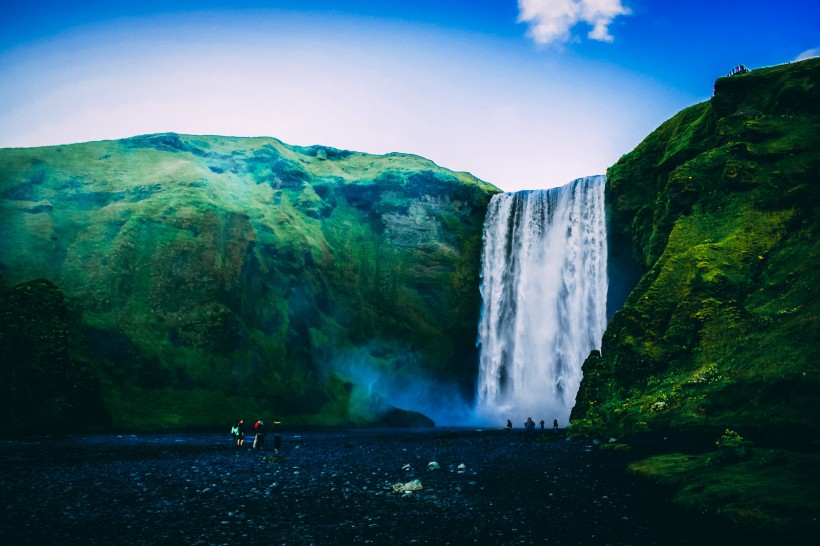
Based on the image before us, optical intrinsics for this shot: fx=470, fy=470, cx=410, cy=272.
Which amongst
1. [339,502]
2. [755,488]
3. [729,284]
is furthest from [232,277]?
[755,488]

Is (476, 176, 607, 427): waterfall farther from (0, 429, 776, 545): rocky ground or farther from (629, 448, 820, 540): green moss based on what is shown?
(629, 448, 820, 540): green moss

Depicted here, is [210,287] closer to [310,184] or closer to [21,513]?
[310,184]

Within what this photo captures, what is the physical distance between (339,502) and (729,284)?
24.0 m

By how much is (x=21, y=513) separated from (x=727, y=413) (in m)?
22.6

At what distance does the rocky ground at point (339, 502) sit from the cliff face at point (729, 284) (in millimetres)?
5254

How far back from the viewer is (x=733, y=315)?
2411cm

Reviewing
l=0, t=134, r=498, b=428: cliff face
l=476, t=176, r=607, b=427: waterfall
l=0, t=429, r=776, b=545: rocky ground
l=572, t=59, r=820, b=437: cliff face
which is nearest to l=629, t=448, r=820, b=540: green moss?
l=0, t=429, r=776, b=545: rocky ground

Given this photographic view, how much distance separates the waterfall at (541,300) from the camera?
163 feet

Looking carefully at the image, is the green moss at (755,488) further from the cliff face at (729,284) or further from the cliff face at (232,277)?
the cliff face at (232,277)

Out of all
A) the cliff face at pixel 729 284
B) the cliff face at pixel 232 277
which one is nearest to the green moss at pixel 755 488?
the cliff face at pixel 729 284

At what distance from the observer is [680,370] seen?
24359 millimetres

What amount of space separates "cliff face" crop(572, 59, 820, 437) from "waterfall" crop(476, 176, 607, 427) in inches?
384

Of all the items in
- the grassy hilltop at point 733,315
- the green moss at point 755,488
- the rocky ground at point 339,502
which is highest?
the grassy hilltop at point 733,315

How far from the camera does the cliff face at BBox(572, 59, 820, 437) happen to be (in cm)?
1870
